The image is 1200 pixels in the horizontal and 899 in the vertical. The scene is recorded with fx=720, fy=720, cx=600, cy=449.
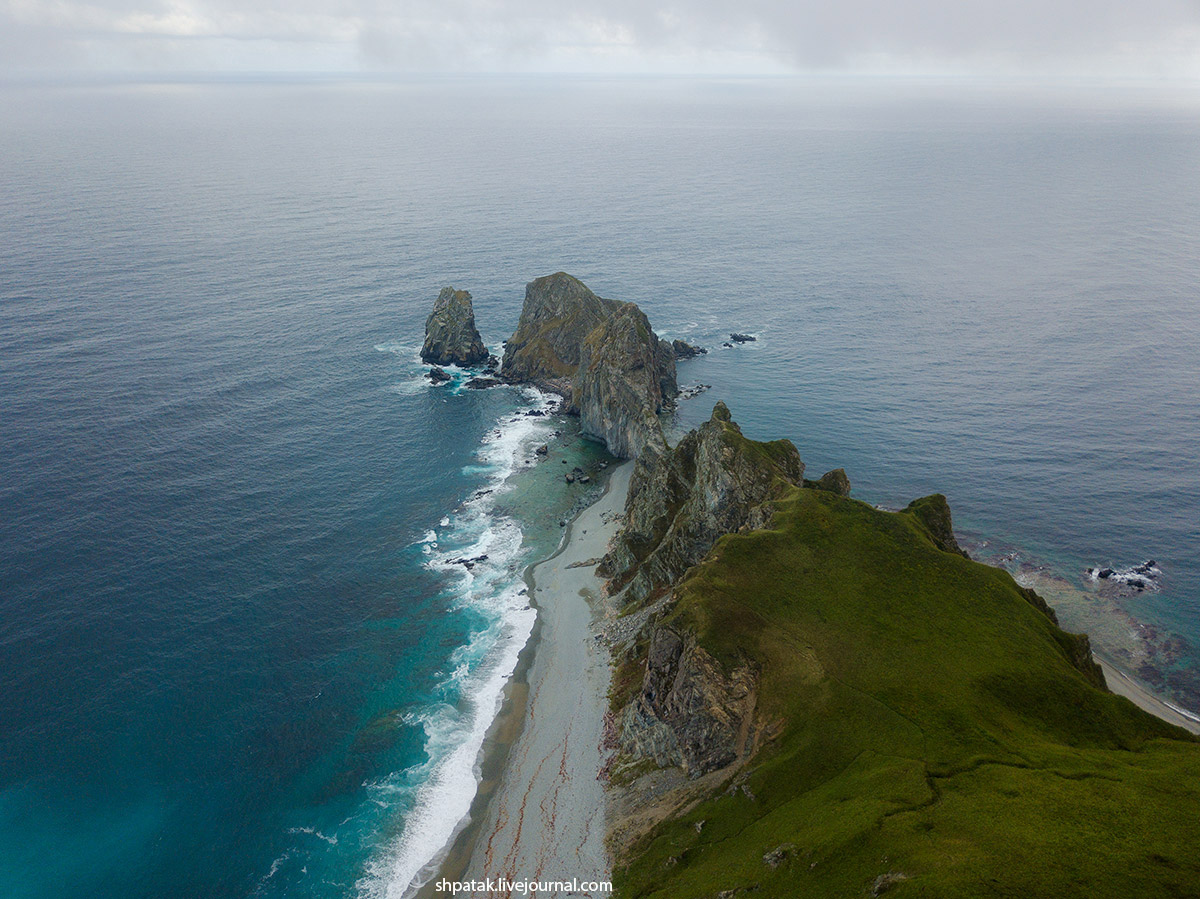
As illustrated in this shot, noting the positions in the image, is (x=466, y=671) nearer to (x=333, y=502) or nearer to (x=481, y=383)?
(x=333, y=502)

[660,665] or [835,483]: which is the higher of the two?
[835,483]

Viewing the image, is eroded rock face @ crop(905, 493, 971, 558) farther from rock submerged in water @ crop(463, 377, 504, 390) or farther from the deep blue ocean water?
rock submerged in water @ crop(463, 377, 504, 390)

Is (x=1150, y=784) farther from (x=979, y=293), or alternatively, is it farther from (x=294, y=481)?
(x=979, y=293)

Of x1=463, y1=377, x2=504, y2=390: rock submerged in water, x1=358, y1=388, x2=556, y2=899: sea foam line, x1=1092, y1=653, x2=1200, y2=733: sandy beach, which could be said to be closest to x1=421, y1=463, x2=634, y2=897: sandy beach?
x1=358, y1=388, x2=556, y2=899: sea foam line

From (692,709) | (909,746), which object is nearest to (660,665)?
(692,709)

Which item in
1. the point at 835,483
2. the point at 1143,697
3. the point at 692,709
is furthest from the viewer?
the point at 835,483

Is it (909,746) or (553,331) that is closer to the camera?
(909,746)

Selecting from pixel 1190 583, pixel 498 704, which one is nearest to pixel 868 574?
pixel 498 704
